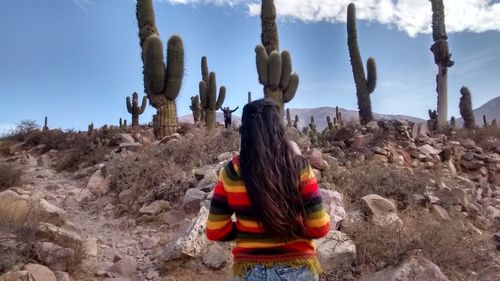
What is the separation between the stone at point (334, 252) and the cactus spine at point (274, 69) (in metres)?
8.13

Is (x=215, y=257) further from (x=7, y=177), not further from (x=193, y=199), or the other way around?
(x=7, y=177)

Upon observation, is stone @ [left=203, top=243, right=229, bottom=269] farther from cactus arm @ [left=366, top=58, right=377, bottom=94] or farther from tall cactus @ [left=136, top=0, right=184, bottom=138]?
cactus arm @ [left=366, top=58, right=377, bottom=94]

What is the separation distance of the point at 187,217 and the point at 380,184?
3.08 meters

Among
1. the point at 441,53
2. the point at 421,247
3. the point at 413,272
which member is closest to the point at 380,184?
the point at 421,247

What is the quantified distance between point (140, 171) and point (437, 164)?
21.6 ft

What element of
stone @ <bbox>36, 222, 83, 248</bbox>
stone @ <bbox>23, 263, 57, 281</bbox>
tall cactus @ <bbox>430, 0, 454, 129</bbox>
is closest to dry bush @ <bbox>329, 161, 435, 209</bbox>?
stone @ <bbox>36, 222, 83, 248</bbox>

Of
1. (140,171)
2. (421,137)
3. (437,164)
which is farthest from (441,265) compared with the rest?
(421,137)

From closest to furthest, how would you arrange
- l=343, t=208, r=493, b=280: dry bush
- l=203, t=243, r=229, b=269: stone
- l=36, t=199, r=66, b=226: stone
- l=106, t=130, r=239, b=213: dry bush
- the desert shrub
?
1. l=343, t=208, r=493, b=280: dry bush
2. l=203, t=243, r=229, b=269: stone
3. l=36, t=199, r=66, b=226: stone
4. l=106, t=130, r=239, b=213: dry bush
5. the desert shrub

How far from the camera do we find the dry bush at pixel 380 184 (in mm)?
6418

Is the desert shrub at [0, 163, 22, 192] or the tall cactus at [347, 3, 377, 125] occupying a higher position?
the tall cactus at [347, 3, 377, 125]

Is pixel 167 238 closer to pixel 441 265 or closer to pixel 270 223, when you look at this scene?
pixel 441 265

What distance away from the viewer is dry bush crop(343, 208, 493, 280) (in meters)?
4.04

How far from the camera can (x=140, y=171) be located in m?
7.46

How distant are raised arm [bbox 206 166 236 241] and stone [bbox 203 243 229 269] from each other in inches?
94.4
